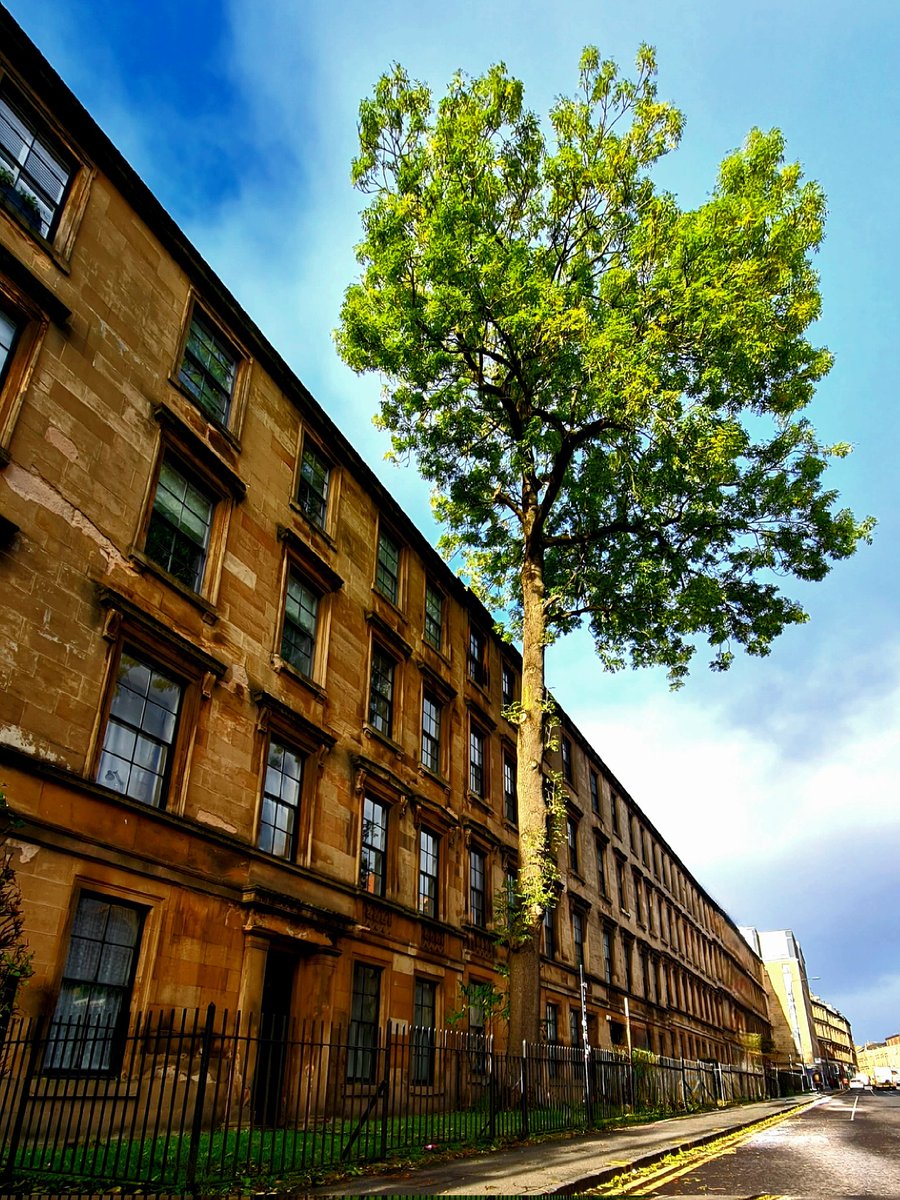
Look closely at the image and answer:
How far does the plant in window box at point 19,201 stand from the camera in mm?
10961

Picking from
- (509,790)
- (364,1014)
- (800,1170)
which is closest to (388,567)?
(509,790)

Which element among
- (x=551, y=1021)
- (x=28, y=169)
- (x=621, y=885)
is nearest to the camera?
(x=28, y=169)

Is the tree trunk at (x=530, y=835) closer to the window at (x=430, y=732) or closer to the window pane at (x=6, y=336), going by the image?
the window at (x=430, y=732)

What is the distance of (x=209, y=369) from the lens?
14719 mm

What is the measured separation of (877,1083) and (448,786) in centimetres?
8370

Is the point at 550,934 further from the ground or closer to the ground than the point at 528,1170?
further from the ground

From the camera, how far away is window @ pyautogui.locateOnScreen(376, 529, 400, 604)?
19281mm

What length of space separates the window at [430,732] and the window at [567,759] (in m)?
11.6

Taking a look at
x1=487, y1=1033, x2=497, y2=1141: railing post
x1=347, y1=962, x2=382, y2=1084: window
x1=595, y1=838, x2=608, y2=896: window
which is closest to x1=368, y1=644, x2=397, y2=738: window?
x1=347, y1=962, x2=382, y2=1084: window

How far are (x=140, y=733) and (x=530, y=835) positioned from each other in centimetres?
741

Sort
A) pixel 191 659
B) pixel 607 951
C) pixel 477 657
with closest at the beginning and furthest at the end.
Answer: pixel 191 659, pixel 477 657, pixel 607 951

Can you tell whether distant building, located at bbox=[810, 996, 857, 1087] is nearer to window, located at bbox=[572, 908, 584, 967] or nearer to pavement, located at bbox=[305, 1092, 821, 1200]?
window, located at bbox=[572, 908, 584, 967]

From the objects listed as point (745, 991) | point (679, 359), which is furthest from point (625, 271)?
point (745, 991)

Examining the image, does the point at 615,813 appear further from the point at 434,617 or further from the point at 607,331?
the point at 607,331
